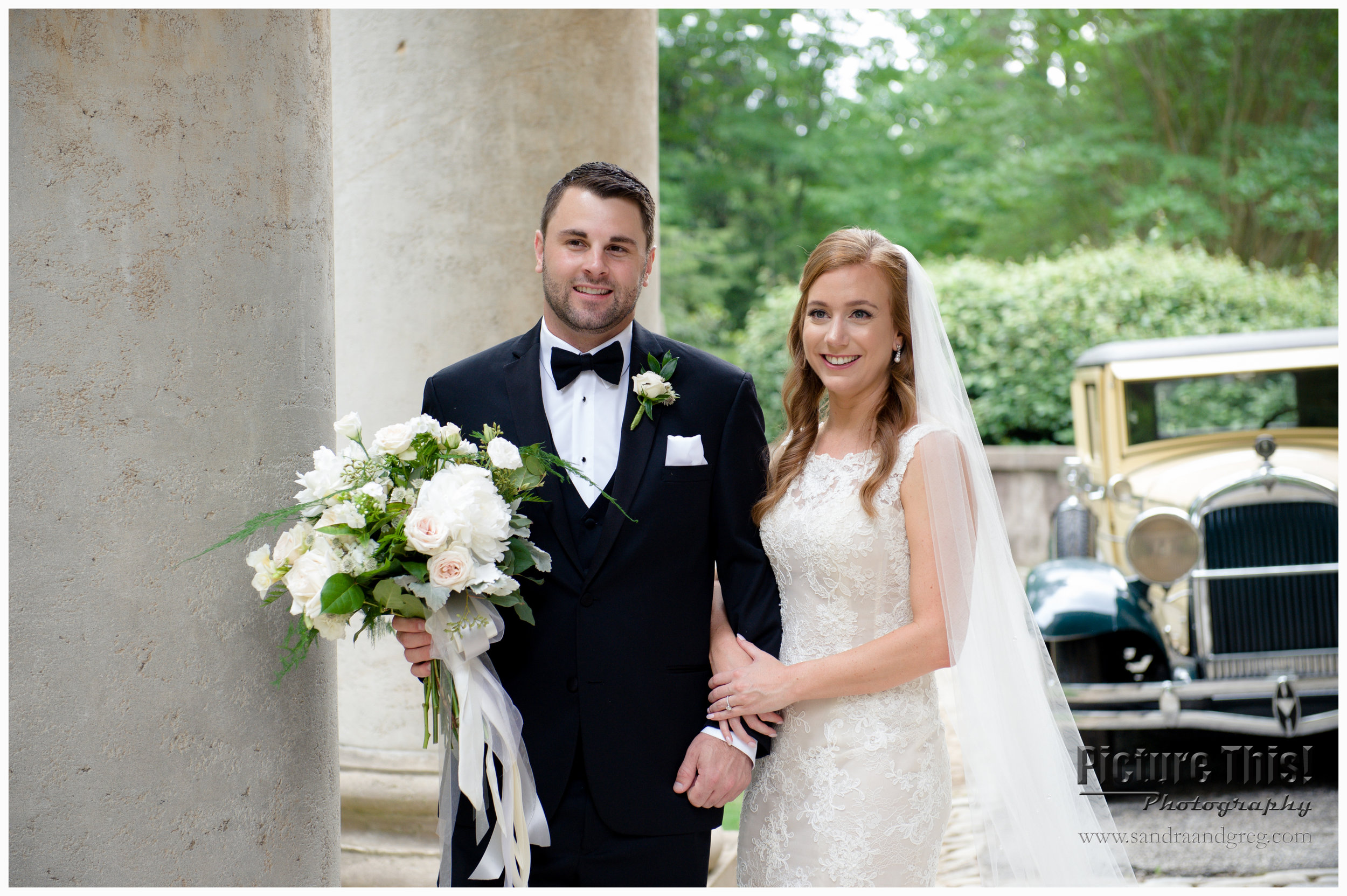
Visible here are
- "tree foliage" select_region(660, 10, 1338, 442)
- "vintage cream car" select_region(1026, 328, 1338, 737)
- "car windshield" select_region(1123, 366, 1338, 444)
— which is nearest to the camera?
"vintage cream car" select_region(1026, 328, 1338, 737)

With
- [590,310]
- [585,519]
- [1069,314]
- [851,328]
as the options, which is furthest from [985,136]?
[585,519]

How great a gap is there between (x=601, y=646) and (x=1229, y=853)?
4.01 m

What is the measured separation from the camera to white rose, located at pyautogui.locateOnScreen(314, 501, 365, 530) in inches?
85.8

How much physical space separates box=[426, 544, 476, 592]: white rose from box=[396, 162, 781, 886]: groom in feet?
1.34

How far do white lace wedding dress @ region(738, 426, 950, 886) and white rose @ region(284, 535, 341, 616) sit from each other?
126 cm

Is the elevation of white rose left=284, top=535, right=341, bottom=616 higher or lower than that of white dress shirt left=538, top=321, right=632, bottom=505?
lower

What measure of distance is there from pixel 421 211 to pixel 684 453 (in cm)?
240

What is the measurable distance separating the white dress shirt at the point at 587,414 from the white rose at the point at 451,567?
609 millimetres

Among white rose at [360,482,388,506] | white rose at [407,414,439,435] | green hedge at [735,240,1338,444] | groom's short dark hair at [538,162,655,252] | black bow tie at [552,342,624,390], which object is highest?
green hedge at [735,240,1338,444]

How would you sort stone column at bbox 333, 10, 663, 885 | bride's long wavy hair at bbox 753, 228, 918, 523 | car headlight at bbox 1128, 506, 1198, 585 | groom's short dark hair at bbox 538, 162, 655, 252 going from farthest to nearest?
1. car headlight at bbox 1128, 506, 1198, 585
2. stone column at bbox 333, 10, 663, 885
3. bride's long wavy hair at bbox 753, 228, 918, 523
4. groom's short dark hair at bbox 538, 162, 655, 252

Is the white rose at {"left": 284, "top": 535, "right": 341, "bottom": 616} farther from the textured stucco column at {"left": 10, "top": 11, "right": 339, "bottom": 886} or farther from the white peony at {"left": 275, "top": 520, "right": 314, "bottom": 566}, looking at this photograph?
the textured stucco column at {"left": 10, "top": 11, "right": 339, "bottom": 886}

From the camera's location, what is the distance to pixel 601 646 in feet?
8.64

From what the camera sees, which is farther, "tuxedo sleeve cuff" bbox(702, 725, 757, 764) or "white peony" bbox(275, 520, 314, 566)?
"tuxedo sleeve cuff" bbox(702, 725, 757, 764)

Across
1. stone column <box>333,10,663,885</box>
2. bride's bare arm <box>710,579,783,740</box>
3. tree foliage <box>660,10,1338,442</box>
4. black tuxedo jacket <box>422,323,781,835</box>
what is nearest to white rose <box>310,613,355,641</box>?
black tuxedo jacket <box>422,323,781,835</box>
